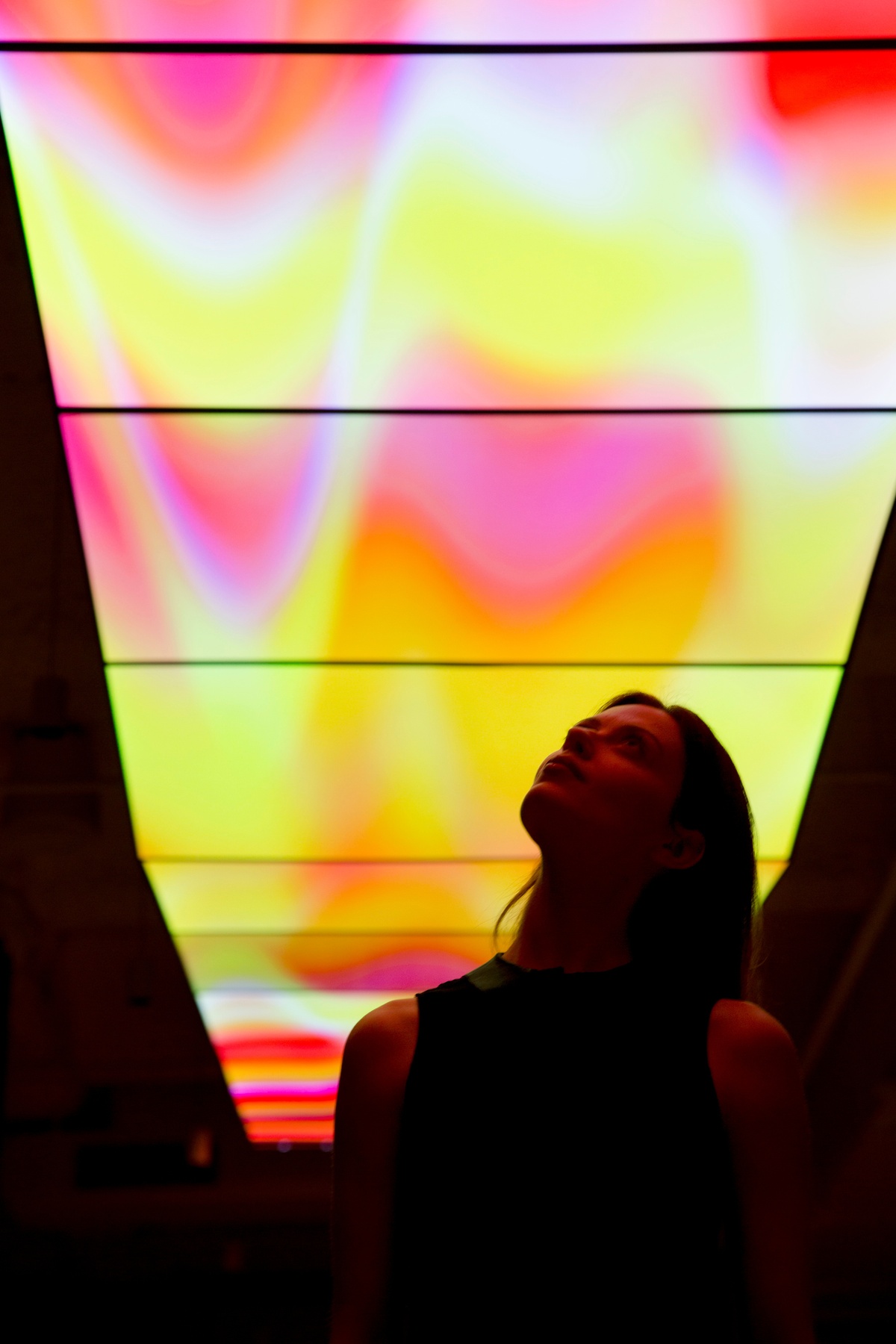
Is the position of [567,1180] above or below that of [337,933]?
below

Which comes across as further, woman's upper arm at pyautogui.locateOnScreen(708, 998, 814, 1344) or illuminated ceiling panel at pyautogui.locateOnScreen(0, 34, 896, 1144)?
illuminated ceiling panel at pyautogui.locateOnScreen(0, 34, 896, 1144)

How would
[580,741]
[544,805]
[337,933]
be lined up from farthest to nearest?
1. [337,933]
2. [580,741]
3. [544,805]

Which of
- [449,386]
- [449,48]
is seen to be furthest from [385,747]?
[449,48]

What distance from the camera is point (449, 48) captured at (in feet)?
14.7

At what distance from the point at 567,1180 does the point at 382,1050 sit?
0.32 m

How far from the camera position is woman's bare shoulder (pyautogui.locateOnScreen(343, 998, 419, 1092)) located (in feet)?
6.53

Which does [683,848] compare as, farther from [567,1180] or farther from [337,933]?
[337,933]

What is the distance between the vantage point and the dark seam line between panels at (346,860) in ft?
28.8

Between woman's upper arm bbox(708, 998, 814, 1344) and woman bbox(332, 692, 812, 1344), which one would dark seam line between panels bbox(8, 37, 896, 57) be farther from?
woman's upper arm bbox(708, 998, 814, 1344)

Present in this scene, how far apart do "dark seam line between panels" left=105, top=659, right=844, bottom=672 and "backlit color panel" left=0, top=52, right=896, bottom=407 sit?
1746mm

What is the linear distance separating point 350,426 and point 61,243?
54.1 inches

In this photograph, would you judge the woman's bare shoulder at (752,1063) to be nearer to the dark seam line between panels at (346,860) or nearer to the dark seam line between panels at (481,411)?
the dark seam line between panels at (481,411)

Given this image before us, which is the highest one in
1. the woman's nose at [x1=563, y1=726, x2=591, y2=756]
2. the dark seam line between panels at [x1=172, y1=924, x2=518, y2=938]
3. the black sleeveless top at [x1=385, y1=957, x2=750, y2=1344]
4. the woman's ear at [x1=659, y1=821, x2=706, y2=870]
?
the woman's nose at [x1=563, y1=726, x2=591, y2=756]

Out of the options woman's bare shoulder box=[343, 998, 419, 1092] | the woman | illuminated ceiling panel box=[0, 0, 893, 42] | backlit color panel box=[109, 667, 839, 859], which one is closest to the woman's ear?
the woman
